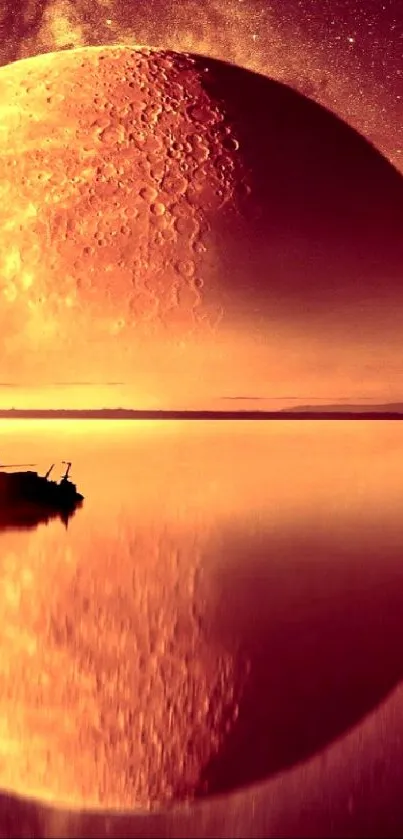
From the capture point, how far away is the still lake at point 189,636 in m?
5.63

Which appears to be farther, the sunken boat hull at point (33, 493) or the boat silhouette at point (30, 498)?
the sunken boat hull at point (33, 493)

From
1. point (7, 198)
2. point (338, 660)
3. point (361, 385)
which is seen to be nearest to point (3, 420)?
point (7, 198)

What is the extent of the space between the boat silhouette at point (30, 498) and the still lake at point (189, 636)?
0.28m

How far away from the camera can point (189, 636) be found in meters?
7.27

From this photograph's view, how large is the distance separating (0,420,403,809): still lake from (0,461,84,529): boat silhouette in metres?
0.28

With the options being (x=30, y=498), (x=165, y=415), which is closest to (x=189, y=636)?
(x=30, y=498)

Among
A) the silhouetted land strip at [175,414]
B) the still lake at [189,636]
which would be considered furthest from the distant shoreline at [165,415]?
the still lake at [189,636]

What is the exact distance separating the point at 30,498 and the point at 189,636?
5258mm

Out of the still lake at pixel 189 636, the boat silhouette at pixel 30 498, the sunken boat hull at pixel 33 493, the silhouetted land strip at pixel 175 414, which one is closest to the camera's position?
the still lake at pixel 189 636

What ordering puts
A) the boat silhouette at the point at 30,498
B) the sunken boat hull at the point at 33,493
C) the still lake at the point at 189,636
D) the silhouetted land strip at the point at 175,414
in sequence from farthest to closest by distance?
the silhouetted land strip at the point at 175,414
the sunken boat hull at the point at 33,493
the boat silhouette at the point at 30,498
the still lake at the point at 189,636

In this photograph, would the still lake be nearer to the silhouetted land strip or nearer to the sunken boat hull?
the sunken boat hull

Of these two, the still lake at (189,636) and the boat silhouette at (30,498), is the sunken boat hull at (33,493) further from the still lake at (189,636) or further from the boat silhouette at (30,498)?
the still lake at (189,636)

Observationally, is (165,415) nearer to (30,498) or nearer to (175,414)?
(175,414)

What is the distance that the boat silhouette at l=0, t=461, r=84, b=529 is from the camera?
39.4 ft
